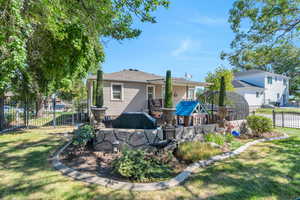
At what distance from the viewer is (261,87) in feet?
85.1

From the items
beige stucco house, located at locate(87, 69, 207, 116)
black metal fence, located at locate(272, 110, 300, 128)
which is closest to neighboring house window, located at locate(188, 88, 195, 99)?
beige stucco house, located at locate(87, 69, 207, 116)

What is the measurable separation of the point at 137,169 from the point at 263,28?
366 inches

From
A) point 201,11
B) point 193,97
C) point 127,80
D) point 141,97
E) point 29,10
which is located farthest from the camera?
point 193,97

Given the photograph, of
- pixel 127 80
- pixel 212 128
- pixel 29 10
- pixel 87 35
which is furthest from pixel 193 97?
pixel 29 10

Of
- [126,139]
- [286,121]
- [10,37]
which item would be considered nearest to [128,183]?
[126,139]

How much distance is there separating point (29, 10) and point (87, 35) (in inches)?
62.9

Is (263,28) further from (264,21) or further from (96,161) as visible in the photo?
(96,161)

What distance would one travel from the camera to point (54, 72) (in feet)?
19.7

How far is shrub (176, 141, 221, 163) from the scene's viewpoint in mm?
4480

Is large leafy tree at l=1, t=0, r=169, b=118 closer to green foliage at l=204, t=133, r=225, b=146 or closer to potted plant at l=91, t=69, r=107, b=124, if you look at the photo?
potted plant at l=91, t=69, r=107, b=124

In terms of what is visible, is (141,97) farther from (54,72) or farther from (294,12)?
(294,12)

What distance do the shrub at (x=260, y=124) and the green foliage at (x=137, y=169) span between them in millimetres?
5942

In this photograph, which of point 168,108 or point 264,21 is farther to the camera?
point 264,21

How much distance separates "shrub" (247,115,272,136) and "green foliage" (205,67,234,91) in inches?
312
